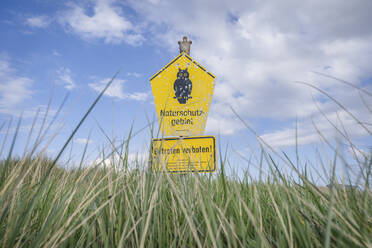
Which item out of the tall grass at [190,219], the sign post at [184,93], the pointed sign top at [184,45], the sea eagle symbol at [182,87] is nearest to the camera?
the tall grass at [190,219]

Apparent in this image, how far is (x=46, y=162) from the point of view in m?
6.87

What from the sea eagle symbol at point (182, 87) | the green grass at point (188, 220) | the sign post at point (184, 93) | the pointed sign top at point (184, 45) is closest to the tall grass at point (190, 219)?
the green grass at point (188, 220)

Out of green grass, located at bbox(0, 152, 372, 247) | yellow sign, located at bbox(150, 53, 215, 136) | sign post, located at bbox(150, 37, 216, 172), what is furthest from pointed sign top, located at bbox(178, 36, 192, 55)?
green grass, located at bbox(0, 152, 372, 247)

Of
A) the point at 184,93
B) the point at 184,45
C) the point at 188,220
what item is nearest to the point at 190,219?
the point at 188,220

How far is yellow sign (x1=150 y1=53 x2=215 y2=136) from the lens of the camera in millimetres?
4773

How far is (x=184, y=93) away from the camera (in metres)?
4.96

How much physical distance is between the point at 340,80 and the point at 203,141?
299 centimetres

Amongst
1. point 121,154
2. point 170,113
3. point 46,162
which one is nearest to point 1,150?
point 121,154

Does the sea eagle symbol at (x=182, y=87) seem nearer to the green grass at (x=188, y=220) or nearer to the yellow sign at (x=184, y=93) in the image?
the yellow sign at (x=184, y=93)

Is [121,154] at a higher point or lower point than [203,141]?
lower

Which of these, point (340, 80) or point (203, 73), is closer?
point (340, 80)

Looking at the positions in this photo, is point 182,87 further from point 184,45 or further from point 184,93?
point 184,45

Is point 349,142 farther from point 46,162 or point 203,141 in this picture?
point 46,162

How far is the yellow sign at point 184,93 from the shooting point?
188 inches
